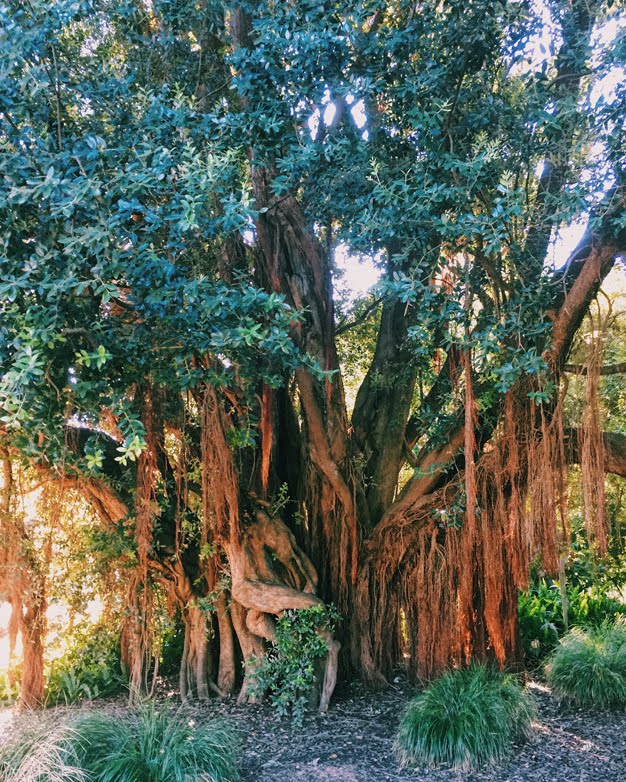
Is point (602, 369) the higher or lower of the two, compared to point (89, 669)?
higher

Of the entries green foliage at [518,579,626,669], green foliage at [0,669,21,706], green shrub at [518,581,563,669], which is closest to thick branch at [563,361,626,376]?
green shrub at [518,581,563,669]

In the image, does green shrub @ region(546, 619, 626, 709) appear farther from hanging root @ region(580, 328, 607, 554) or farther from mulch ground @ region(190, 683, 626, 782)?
hanging root @ region(580, 328, 607, 554)

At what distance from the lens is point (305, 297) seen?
19.3 ft

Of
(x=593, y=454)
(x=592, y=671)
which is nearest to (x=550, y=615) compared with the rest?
(x=592, y=671)

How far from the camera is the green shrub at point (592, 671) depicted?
6.09 m

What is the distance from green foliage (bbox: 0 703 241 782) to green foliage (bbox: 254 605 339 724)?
100cm

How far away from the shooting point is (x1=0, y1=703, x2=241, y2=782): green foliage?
160 inches

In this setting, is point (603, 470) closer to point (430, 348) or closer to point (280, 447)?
point (430, 348)

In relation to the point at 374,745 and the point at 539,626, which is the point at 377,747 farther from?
the point at 539,626

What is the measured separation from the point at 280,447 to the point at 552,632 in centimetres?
380

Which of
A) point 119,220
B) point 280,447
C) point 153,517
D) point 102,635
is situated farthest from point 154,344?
point 102,635

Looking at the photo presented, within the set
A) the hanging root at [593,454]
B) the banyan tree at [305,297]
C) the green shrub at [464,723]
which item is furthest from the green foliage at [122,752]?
the hanging root at [593,454]

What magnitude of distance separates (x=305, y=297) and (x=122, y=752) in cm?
357

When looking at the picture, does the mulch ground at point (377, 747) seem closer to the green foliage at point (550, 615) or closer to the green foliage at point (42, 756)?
the green foliage at point (42, 756)
